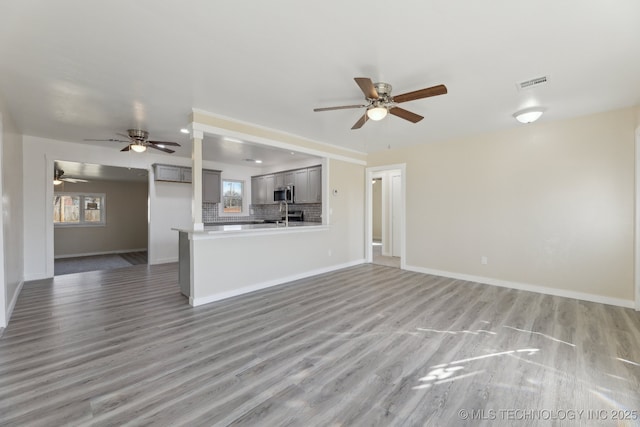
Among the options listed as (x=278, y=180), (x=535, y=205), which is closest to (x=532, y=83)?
(x=535, y=205)

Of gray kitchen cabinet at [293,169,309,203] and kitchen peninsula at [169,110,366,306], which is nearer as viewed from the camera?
kitchen peninsula at [169,110,366,306]

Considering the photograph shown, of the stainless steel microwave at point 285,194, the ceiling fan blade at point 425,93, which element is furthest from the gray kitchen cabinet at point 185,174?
the ceiling fan blade at point 425,93

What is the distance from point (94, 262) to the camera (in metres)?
6.92

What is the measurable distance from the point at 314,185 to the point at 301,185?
17.2 inches

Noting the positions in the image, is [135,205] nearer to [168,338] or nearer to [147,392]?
[168,338]

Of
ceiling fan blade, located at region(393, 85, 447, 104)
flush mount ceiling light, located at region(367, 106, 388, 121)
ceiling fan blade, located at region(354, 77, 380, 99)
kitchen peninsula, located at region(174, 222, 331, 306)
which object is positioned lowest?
kitchen peninsula, located at region(174, 222, 331, 306)

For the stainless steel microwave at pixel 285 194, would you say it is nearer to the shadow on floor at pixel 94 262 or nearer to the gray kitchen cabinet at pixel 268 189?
the gray kitchen cabinet at pixel 268 189

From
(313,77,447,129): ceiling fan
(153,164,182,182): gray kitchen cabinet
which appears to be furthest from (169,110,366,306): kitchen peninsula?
(313,77,447,129): ceiling fan

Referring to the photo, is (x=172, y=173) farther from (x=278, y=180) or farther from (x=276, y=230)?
(x=276, y=230)

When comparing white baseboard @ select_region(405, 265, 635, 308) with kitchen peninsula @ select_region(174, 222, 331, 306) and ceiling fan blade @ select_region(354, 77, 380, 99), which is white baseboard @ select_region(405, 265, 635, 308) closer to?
kitchen peninsula @ select_region(174, 222, 331, 306)

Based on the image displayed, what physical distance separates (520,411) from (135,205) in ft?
34.8

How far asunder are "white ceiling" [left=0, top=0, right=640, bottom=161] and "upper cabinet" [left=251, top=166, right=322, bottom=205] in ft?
9.56

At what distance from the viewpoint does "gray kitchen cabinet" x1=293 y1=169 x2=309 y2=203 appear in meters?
6.93

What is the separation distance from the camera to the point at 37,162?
4.99m
